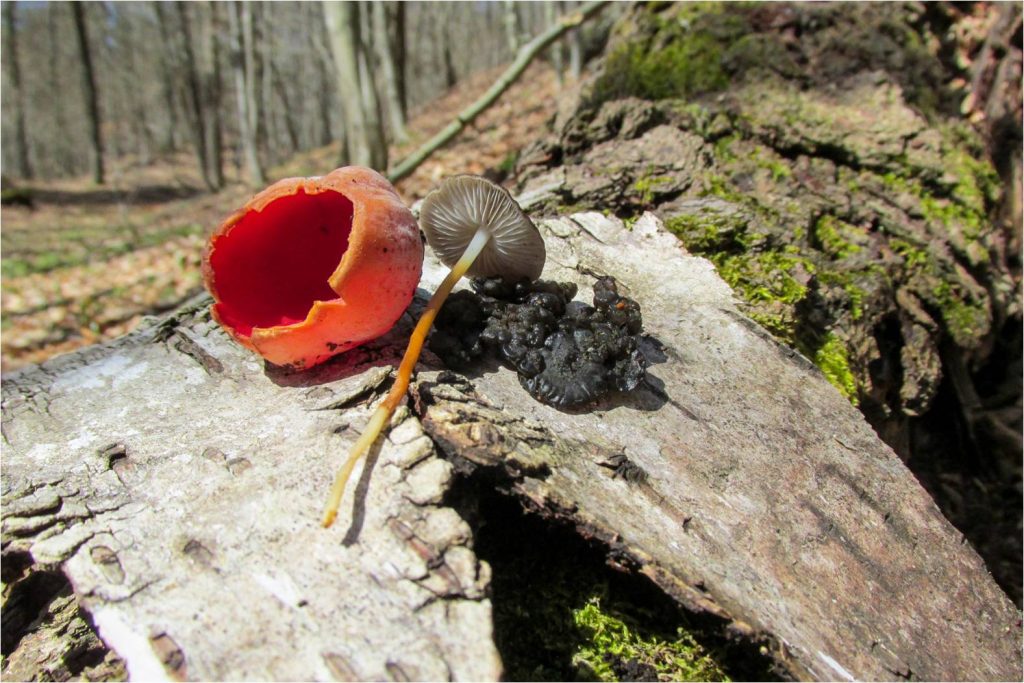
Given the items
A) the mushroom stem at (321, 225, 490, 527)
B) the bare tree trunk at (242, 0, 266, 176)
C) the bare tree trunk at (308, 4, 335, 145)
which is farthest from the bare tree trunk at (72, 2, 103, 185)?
the mushroom stem at (321, 225, 490, 527)

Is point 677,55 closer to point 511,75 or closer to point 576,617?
point 511,75

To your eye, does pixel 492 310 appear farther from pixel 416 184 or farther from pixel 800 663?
pixel 416 184

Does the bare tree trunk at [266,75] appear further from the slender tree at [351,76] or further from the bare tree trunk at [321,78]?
the slender tree at [351,76]

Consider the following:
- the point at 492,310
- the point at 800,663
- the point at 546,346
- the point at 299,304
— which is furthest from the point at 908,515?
the point at 299,304

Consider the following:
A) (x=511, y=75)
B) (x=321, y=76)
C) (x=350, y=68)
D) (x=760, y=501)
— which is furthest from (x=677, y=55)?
(x=321, y=76)

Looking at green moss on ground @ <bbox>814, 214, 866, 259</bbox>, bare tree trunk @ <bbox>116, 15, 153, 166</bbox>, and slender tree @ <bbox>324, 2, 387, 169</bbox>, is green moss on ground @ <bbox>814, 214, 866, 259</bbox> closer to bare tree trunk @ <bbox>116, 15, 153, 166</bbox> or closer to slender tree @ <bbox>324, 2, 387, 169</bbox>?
slender tree @ <bbox>324, 2, 387, 169</bbox>

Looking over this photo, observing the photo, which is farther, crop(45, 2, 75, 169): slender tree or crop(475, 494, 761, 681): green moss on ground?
crop(45, 2, 75, 169): slender tree
